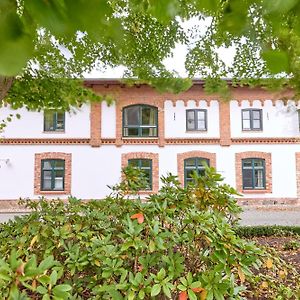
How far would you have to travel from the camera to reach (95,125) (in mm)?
14188

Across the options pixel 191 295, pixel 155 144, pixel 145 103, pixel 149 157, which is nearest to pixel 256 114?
pixel 155 144

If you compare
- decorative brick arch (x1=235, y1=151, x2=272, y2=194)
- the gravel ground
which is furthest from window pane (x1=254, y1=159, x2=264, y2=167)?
the gravel ground

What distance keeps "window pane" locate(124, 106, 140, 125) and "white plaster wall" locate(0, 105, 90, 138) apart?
63.9 inches

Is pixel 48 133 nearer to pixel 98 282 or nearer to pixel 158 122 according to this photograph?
pixel 158 122

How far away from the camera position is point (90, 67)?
583 cm

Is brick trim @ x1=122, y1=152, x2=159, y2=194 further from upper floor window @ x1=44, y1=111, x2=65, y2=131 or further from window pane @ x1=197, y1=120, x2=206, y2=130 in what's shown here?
upper floor window @ x1=44, y1=111, x2=65, y2=131

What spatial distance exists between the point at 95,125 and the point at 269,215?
311 inches

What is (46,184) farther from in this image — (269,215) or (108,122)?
(269,215)

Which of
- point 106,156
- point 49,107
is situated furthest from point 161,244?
point 106,156

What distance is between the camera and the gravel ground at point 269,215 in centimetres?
1148

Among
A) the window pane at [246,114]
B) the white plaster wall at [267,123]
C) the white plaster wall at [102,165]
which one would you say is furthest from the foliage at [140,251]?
the window pane at [246,114]

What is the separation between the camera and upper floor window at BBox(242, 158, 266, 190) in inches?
567

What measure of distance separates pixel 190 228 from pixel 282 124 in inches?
523

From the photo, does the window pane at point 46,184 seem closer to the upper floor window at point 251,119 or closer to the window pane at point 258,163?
the upper floor window at point 251,119
